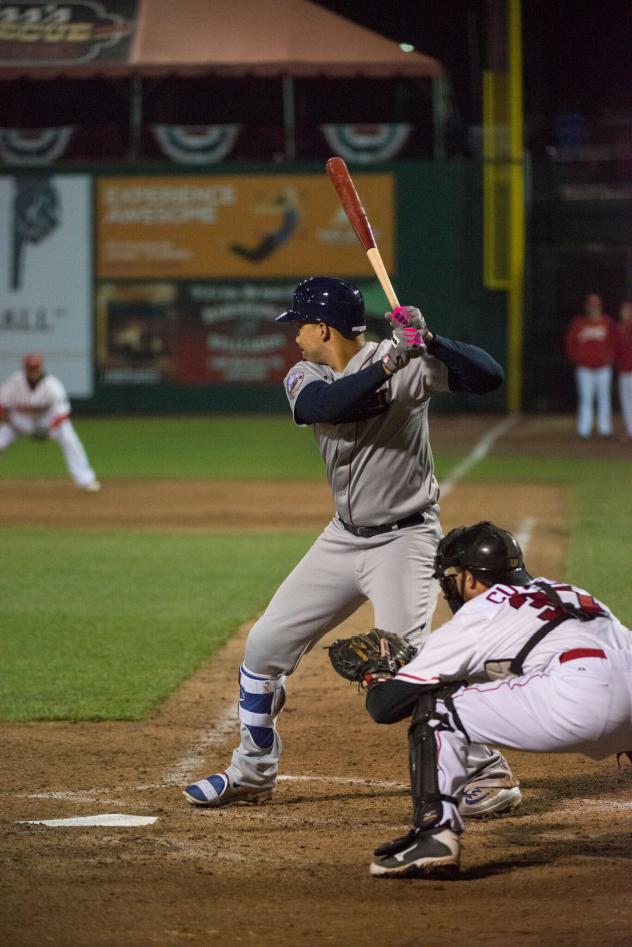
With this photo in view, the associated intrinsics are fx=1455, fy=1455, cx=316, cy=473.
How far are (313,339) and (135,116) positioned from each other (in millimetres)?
23921

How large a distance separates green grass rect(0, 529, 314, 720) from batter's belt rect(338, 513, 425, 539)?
2.23 m

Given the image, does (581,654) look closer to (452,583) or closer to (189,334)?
(452,583)

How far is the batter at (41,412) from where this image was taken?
16547 millimetres

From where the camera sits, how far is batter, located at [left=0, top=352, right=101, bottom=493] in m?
16.5

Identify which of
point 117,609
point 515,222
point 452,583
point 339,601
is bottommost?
point 515,222

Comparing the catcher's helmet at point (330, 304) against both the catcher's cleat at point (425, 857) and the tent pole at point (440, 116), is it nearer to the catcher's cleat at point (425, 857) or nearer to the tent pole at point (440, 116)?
the catcher's cleat at point (425, 857)

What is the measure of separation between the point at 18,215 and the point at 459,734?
23.8 meters

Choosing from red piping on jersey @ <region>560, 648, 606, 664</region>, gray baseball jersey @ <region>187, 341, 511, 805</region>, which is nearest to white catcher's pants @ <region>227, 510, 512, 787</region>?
gray baseball jersey @ <region>187, 341, 511, 805</region>

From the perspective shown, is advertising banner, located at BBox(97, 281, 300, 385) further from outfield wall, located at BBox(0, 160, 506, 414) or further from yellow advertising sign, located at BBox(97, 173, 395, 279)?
yellow advertising sign, located at BBox(97, 173, 395, 279)

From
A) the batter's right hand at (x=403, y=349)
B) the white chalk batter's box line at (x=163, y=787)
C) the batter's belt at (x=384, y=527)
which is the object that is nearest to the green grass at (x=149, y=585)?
the white chalk batter's box line at (x=163, y=787)

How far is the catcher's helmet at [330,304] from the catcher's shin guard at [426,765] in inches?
60.6

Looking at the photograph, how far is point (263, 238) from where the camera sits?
2711 centimetres

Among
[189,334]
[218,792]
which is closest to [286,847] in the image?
[218,792]

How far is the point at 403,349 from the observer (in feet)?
16.5
